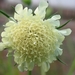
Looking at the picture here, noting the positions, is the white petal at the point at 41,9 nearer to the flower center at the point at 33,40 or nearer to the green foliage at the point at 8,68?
the flower center at the point at 33,40

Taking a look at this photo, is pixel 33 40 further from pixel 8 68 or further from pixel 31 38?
pixel 8 68

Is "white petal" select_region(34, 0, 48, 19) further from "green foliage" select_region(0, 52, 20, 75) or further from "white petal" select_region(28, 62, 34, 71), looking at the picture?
"green foliage" select_region(0, 52, 20, 75)

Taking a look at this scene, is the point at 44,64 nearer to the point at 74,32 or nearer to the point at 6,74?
the point at 6,74

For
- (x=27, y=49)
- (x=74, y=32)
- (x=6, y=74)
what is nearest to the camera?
(x=27, y=49)

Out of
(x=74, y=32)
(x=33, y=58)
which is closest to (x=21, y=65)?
(x=33, y=58)

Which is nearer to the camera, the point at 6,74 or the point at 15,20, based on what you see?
the point at 15,20

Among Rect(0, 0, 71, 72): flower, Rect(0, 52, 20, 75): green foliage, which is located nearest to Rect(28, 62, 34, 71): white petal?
Rect(0, 0, 71, 72): flower

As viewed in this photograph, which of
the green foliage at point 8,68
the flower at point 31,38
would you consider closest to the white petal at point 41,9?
the flower at point 31,38

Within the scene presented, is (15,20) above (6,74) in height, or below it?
above

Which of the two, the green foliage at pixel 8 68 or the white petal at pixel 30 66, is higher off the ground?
the white petal at pixel 30 66
